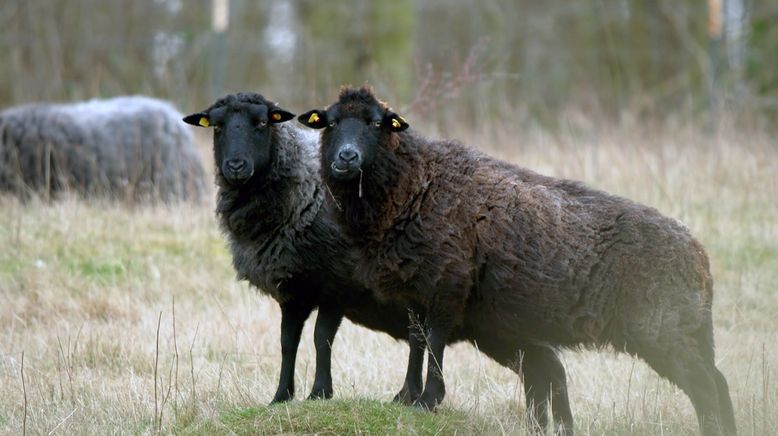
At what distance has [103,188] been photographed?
43.2ft

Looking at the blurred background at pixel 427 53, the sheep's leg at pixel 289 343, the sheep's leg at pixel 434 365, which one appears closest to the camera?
the sheep's leg at pixel 434 365

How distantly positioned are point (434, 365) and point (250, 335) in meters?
3.29

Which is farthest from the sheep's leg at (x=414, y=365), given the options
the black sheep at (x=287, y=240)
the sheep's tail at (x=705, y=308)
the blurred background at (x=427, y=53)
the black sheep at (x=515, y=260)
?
the blurred background at (x=427, y=53)

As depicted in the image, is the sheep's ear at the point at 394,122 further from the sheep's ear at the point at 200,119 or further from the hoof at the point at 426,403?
the hoof at the point at 426,403

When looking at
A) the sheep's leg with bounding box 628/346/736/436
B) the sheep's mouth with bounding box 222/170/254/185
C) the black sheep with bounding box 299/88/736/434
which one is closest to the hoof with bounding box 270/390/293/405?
the black sheep with bounding box 299/88/736/434

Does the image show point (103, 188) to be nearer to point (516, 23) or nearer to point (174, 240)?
point (174, 240)

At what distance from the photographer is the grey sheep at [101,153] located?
1302 centimetres

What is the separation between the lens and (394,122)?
21.7 ft

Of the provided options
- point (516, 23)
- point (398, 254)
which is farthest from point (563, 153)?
point (516, 23)

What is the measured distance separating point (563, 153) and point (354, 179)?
8.04 metres

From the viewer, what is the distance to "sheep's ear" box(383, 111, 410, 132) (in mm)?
6625

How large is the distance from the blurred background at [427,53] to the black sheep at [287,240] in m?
8.42

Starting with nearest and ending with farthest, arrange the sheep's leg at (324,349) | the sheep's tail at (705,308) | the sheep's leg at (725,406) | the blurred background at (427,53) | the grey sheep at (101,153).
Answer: the sheep's leg at (725,406), the sheep's tail at (705,308), the sheep's leg at (324,349), the grey sheep at (101,153), the blurred background at (427,53)

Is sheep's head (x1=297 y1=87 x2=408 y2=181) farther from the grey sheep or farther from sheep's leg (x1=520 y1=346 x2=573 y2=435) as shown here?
the grey sheep
